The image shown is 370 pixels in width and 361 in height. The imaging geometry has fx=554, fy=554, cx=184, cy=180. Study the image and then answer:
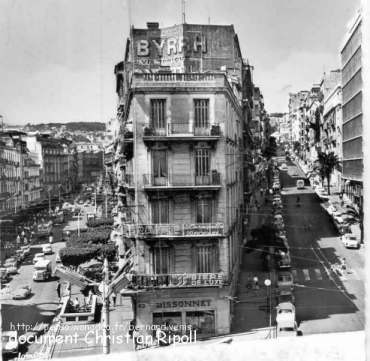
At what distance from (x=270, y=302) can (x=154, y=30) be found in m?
14.5

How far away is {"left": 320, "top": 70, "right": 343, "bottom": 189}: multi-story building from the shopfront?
613 inches

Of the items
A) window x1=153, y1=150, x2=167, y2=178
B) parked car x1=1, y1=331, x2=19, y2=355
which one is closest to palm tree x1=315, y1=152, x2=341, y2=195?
window x1=153, y1=150, x2=167, y2=178

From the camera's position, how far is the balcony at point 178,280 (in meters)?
21.7

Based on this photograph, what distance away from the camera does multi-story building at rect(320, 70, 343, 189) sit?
115 ft

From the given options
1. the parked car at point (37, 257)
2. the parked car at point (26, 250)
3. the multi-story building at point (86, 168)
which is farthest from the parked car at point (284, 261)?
the parked car at point (26, 250)

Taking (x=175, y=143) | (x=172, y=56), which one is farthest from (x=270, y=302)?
(x=172, y=56)

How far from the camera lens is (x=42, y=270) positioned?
27094mm

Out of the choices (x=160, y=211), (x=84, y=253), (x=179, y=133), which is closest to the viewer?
(x=179, y=133)

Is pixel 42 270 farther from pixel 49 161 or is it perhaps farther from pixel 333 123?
pixel 333 123

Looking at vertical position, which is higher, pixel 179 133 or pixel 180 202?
pixel 179 133

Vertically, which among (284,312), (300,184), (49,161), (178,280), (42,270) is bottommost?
(284,312)

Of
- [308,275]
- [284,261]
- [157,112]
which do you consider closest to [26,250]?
[157,112]

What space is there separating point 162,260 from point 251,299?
519 centimetres

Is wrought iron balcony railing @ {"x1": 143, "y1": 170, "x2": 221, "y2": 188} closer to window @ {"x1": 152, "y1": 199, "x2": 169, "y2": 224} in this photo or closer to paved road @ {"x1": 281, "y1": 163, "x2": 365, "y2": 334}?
window @ {"x1": 152, "y1": 199, "x2": 169, "y2": 224}
